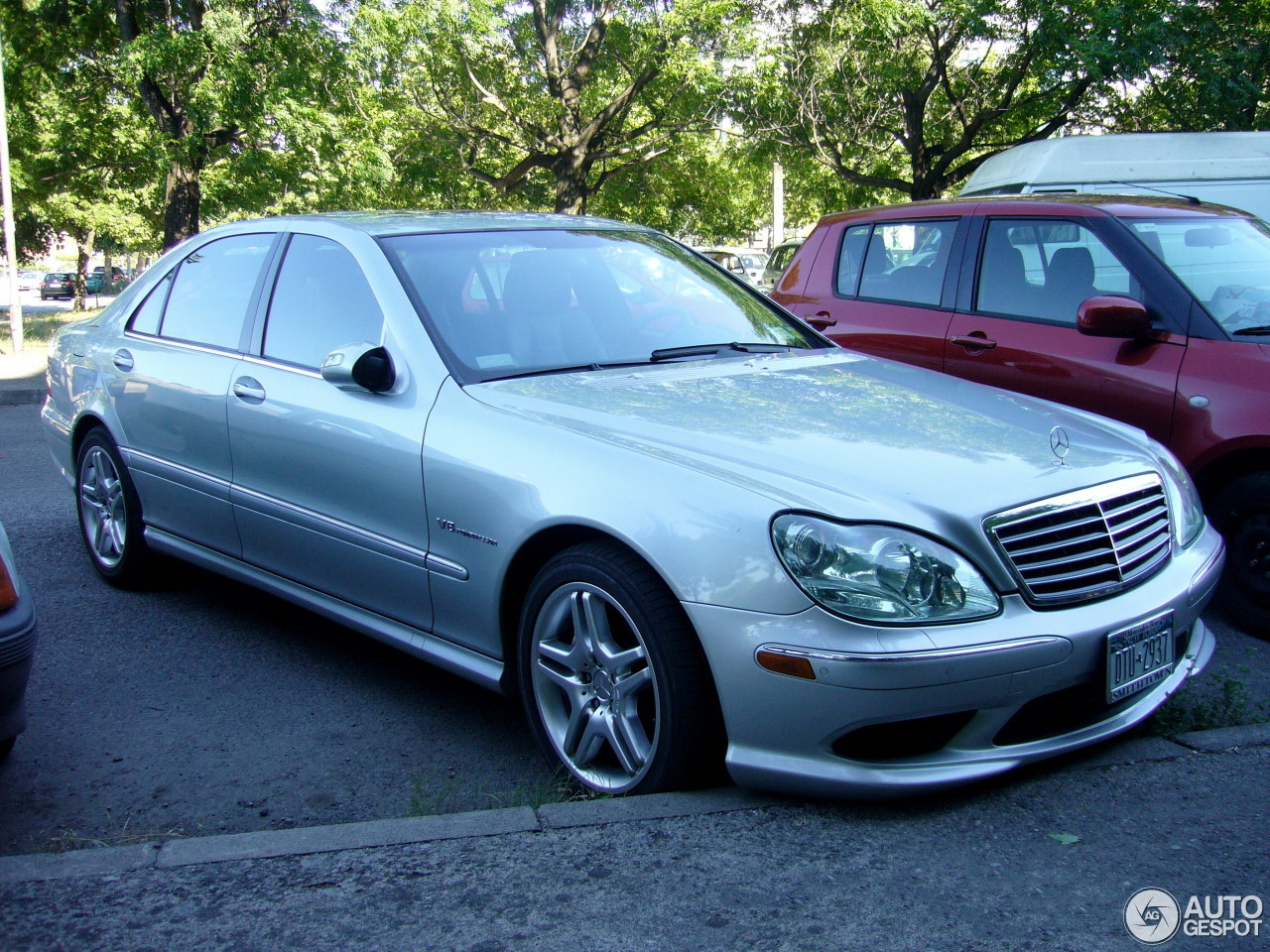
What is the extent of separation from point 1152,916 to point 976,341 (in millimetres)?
3615

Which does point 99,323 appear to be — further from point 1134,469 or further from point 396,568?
point 1134,469

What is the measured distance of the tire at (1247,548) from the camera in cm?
465

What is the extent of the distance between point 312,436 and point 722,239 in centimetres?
3760

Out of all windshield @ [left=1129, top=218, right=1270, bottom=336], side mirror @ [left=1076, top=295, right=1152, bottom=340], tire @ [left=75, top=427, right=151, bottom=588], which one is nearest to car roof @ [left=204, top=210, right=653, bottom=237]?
tire @ [left=75, top=427, right=151, bottom=588]

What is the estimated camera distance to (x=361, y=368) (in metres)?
3.76

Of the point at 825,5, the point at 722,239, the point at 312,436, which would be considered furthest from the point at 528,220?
the point at 722,239

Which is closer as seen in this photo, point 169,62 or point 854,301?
point 854,301

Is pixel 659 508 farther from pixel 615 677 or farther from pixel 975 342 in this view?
pixel 975 342

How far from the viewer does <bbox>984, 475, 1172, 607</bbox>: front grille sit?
9.63ft

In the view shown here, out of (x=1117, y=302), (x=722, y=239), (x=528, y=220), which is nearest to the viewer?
(x=528, y=220)

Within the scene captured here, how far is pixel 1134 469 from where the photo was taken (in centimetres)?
341

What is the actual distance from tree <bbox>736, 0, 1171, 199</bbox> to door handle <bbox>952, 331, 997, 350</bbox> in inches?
565

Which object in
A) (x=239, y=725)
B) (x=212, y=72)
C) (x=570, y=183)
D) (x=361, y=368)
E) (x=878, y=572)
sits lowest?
(x=239, y=725)

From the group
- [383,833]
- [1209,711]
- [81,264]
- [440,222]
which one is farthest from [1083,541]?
[81,264]
